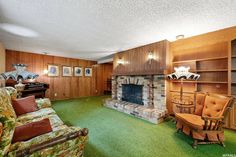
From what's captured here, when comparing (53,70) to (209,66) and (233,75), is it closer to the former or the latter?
(209,66)

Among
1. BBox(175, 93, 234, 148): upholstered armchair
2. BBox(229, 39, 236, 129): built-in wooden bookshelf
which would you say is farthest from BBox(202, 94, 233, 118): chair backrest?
BBox(229, 39, 236, 129): built-in wooden bookshelf

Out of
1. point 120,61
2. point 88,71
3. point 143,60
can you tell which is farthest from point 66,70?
point 143,60

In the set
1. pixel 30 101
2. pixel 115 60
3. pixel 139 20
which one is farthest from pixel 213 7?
pixel 30 101

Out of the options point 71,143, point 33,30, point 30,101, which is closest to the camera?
point 71,143

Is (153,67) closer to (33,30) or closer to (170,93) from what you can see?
(170,93)

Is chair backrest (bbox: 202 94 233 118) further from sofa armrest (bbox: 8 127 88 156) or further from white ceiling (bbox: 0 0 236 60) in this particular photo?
sofa armrest (bbox: 8 127 88 156)

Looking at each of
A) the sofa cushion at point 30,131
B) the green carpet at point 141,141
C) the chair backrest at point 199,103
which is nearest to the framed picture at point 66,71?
the green carpet at point 141,141

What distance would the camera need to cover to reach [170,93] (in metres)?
3.50

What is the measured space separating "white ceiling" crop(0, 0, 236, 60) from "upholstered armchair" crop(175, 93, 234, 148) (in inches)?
61.1

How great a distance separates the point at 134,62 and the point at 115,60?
114 cm

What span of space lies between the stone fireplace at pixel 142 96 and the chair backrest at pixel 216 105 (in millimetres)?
1090

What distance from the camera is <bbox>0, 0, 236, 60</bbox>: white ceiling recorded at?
1.75 m

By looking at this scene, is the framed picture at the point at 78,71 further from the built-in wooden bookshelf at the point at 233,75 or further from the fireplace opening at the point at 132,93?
the built-in wooden bookshelf at the point at 233,75

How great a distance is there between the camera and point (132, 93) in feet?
14.2
